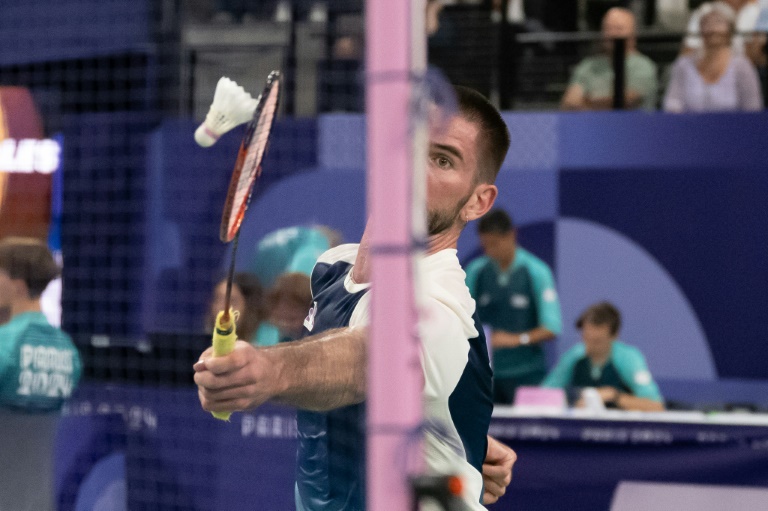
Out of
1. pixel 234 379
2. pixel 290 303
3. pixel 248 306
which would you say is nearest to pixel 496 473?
pixel 234 379

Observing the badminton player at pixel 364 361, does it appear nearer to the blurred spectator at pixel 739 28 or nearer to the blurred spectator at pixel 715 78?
the blurred spectator at pixel 715 78

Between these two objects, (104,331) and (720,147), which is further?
(104,331)

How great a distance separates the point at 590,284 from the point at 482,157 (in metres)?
5.64

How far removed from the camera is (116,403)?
21.7 ft

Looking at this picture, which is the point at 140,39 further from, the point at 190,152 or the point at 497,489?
the point at 497,489

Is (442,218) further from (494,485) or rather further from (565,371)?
(565,371)

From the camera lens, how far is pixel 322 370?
92.6 inches

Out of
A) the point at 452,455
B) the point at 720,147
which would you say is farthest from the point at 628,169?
the point at 452,455

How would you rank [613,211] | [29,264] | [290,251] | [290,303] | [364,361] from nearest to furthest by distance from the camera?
[364,361], [29,264], [290,303], [290,251], [613,211]

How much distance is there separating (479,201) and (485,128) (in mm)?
170

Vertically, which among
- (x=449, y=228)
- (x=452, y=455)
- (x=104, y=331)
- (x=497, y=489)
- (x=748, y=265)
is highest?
(x=449, y=228)

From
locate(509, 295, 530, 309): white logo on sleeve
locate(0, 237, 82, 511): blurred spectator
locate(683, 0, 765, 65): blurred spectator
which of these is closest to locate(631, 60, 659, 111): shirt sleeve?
locate(683, 0, 765, 65): blurred spectator

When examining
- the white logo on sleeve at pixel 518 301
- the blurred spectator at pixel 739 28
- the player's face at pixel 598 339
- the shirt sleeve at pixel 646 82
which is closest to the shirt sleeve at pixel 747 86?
the blurred spectator at pixel 739 28

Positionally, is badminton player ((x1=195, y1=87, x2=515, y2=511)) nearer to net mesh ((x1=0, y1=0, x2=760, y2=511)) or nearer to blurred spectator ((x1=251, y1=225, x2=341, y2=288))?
blurred spectator ((x1=251, y1=225, x2=341, y2=288))
